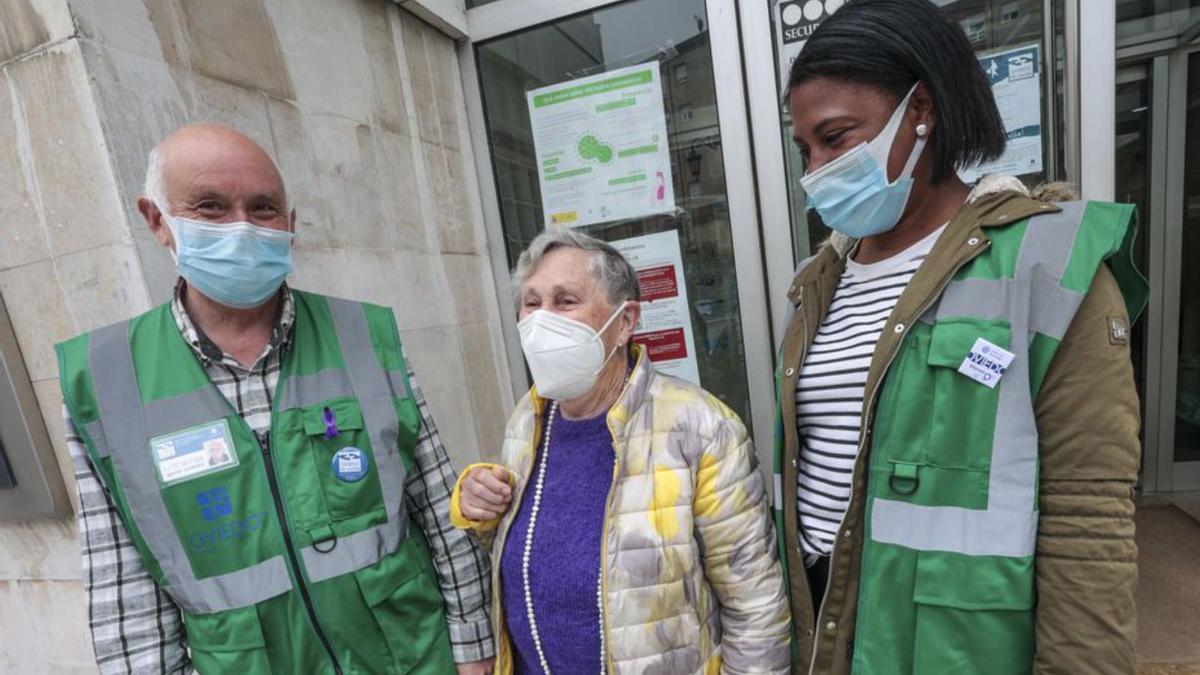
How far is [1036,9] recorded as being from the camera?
2.17 metres

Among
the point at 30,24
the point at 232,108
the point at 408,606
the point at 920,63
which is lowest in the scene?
the point at 408,606

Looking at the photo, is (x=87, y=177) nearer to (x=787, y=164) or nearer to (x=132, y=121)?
(x=132, y=121)

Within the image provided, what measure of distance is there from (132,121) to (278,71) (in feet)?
1.87

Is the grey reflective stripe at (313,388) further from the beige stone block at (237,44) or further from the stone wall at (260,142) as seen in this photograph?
the beige stone block at (237,44)

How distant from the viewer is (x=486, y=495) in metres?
1.39

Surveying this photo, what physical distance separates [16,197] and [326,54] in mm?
1063

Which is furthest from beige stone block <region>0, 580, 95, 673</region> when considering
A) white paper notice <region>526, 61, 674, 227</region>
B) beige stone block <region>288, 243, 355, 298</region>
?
white paper notice <region>526, 61, 674, 227</region>

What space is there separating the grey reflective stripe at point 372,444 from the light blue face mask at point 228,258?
0.20 meters

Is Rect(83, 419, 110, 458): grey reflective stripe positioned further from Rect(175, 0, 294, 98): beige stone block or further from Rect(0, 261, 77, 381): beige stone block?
Rect(175, 0, 294, 98): beige stone block

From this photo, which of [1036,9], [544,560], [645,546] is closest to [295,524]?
[544,560]

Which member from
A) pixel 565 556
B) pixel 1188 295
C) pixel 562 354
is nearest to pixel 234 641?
pixel 565 556

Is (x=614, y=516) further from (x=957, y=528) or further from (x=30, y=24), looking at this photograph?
(x=30, y=24)

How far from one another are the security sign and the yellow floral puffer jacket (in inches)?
68.8

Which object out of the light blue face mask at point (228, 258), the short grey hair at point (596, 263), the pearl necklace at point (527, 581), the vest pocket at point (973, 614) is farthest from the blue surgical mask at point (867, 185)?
the light blue face mask at point (228, 258)
